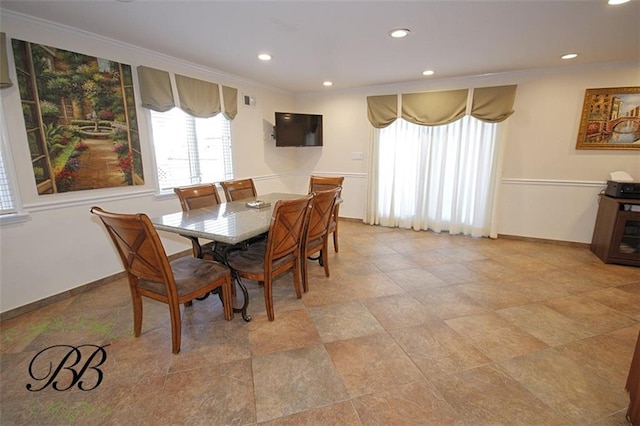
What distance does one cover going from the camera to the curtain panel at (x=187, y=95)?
2982 mm

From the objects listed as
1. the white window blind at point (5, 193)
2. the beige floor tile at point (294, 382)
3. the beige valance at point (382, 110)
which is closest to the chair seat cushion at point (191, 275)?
the beige floor tile at point (294, 382)

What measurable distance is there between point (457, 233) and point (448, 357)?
9.95ft

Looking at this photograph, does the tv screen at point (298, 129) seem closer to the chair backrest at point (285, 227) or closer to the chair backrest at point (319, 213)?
the chair backrest at point (319, 213)

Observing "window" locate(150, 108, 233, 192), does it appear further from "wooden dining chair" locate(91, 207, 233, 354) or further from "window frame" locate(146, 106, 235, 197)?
"wooden dining chair" locate(91, 207, 233, 354)

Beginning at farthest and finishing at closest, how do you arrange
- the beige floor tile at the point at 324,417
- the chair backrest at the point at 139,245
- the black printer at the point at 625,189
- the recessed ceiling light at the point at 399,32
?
1. the black printer at the point at 625,189
2. the recessed ceiling light at the point at 399,32
3. the chair backrest at the point at 139,245
4. the beige floor tile at the point at 324,417

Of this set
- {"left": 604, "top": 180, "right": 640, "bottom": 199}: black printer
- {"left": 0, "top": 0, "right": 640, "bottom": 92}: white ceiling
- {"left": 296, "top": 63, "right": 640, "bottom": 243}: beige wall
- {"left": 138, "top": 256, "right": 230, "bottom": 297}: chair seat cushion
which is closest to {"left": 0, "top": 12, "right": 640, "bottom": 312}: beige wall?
{"left": 296, "top": 63, "right": 640, "bottom": 243}: beige wall

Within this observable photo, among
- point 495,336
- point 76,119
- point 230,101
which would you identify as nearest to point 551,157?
point 495,336

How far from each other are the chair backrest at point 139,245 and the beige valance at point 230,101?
2.65m

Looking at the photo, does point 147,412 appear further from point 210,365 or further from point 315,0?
point 315,0

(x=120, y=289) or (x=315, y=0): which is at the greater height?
(x=315, y=0)

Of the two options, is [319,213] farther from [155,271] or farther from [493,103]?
[493,103]

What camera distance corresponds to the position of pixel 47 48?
2.32 m

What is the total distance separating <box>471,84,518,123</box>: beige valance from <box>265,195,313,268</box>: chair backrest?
317 cm

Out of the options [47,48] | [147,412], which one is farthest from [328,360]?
[47,48]
